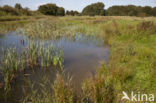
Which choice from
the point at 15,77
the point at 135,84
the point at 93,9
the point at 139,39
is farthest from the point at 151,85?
the point at 93,9

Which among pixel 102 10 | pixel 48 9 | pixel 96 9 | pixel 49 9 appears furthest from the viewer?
pixel 96 9

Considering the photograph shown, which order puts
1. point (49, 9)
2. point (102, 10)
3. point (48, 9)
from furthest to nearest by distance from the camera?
point (102, 10)
point (49, 9)
point (48, 9)

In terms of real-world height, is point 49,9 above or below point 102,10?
below

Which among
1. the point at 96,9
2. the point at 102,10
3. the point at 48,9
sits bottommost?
the point at 48,9

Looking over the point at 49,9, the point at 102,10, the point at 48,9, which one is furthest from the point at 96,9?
the point at 48,9

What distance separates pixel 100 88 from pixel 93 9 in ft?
177

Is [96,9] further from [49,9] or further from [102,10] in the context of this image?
[49,9]

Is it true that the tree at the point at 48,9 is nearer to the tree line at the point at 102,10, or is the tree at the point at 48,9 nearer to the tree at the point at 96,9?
the tree line at the point at 102,10

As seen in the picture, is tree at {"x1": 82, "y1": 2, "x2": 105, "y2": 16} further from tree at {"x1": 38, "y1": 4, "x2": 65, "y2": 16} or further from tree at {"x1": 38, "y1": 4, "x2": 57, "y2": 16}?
tree at {"x1": 38, "y1": 4, "x2": 57, "y2": 16}

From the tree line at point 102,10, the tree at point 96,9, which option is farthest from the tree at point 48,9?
the tree at point 96,9

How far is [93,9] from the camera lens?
5241 centimetres

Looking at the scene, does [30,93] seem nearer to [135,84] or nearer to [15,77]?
[15,77]

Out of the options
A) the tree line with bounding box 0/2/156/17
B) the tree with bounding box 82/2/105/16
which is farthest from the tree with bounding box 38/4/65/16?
the tree with bounding box 82/2/105/16

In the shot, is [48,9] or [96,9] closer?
[48,9]
